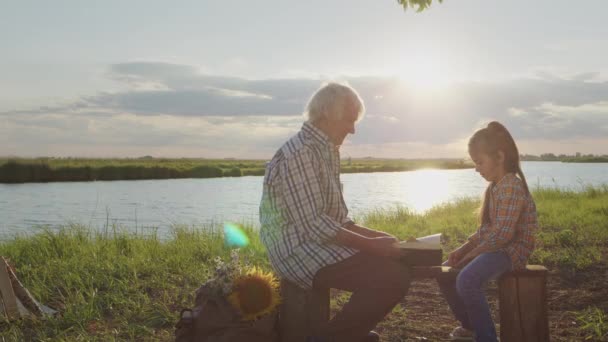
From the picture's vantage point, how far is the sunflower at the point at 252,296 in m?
3.58

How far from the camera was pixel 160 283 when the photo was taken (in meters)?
5.95

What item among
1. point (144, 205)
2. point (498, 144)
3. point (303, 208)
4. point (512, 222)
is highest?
point (498, 144)

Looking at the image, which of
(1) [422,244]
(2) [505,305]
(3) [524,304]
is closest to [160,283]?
(1) [422,244]

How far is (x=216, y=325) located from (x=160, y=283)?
8.63 ft

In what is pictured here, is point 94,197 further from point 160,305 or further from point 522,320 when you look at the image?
point 522,320

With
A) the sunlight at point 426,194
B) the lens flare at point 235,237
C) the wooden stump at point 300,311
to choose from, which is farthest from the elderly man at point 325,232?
the sunlight at point 426,194

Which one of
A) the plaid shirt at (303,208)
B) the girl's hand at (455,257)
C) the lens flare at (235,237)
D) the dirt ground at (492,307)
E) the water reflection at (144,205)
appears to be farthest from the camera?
the water reflection at (144,205)

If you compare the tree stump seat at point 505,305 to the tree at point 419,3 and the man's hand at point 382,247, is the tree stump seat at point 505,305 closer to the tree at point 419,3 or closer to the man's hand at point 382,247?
the man's hand at point 382,247

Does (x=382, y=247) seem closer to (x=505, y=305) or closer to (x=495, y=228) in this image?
(x=495, y=228)

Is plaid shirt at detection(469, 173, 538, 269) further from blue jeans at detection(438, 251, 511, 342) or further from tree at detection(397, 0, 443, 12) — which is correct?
tree at detection(397, 0, 443, 12)

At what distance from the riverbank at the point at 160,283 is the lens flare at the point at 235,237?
0.16 meters

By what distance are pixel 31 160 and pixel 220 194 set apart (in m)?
19.6

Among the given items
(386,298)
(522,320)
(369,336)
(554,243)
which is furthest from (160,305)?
(554,243)

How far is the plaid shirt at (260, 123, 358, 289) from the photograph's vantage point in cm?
341
